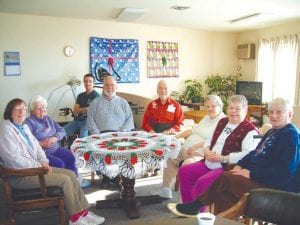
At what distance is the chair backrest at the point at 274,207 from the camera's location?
1.41 meters

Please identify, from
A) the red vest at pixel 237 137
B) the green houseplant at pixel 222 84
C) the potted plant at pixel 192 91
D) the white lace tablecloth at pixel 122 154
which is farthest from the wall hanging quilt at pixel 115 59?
the red vest at pixel 237 137

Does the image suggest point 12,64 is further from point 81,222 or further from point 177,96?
point 81,222

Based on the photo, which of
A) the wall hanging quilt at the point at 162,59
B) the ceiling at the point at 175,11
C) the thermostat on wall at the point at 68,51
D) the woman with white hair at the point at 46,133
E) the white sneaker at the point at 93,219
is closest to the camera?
the white sneaker at the point at 93,219

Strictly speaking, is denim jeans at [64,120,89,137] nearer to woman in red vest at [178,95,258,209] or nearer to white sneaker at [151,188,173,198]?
white sneaker at [151,188,173,198]

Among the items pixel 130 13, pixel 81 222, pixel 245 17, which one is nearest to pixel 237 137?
pixel 81 222

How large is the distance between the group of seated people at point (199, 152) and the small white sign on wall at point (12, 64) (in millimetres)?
2486

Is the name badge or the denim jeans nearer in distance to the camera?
the name badge

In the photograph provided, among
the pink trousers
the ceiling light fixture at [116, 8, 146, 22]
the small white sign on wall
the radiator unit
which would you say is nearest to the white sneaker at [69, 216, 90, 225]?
the pink trousers

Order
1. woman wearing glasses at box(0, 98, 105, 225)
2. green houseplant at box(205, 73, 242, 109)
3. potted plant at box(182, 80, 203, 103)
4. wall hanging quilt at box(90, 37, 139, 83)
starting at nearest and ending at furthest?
woman wearing glasses at box(0, 98, 105, 225) → wall hanging quilt at box(90, 37, 139, 83) → potted plant at box(182, 80, 203, 103) → green houseplant at box(205, 73, 242, 109)

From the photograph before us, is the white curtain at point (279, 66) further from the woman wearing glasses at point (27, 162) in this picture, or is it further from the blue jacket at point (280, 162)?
the woman wearing glasses at point (27, 162)

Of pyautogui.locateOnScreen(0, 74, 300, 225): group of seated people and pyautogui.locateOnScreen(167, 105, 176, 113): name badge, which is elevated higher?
pyautogui.locateOnScreen(167, 105, 176, 113): name badge

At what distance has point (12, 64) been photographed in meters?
5.44

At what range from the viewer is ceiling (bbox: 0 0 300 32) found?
4402 millimetres

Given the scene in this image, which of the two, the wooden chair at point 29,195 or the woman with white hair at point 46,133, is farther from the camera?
the woman with white hair at point 46,133
